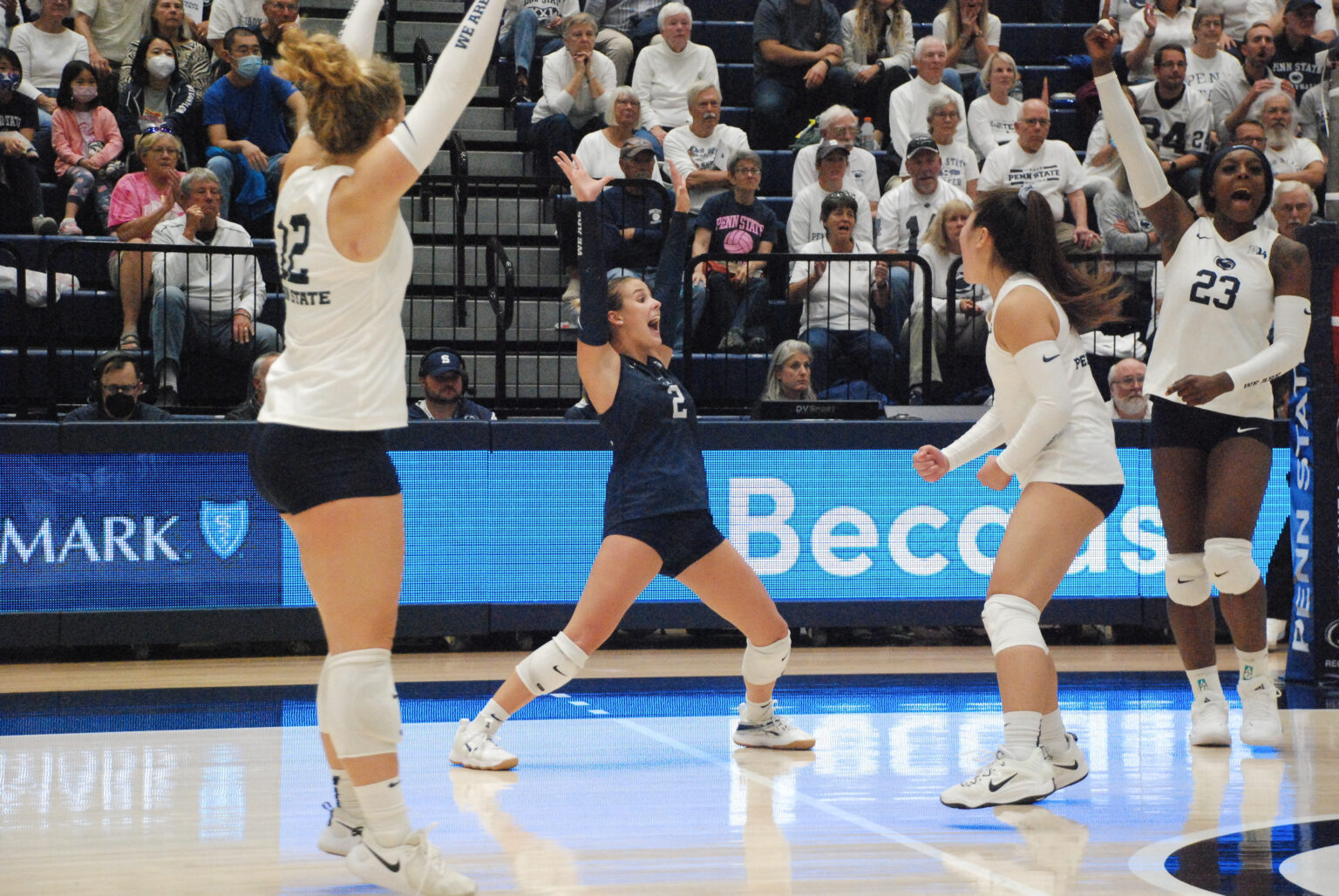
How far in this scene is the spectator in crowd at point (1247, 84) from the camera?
40.8 feet

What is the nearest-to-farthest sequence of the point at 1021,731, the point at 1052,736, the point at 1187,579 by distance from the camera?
the point at 1021,731 < the point at 1052,736 < the point at 1187,579

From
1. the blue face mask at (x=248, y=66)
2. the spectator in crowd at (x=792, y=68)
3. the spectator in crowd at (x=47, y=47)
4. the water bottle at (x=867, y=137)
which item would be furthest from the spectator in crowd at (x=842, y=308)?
the spectator in crowd at (x=47, y=47)

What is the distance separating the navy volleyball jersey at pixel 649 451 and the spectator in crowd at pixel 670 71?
667 cm

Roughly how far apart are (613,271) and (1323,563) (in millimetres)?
4515

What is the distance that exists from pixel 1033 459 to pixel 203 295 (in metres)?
6.17

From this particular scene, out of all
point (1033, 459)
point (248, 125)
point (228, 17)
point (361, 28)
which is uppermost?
point (228, 17)

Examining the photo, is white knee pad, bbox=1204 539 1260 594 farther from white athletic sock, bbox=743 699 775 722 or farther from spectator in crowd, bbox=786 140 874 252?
spectator in crowd, bbox=786 140 874 252

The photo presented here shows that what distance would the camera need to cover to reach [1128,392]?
31.0 ft

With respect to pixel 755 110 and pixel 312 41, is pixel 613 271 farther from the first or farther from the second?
pixel 312 41

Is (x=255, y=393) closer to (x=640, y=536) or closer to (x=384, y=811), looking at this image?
(x=640, y=536)

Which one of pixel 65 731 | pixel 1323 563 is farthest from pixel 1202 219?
pixel 65 731

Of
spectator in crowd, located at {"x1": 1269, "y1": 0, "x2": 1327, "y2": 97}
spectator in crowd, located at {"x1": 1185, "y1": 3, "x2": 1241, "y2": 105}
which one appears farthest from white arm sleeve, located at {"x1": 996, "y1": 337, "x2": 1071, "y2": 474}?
spectator in crowd, located at {"x1": 1269, "y1": 0, "x2": 1327, "y2": 97}

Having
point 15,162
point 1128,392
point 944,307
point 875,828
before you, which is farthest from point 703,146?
point 875,828

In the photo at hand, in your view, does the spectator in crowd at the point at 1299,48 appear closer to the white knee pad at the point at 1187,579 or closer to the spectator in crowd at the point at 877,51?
the spectator in crowd at the point at 877,51
